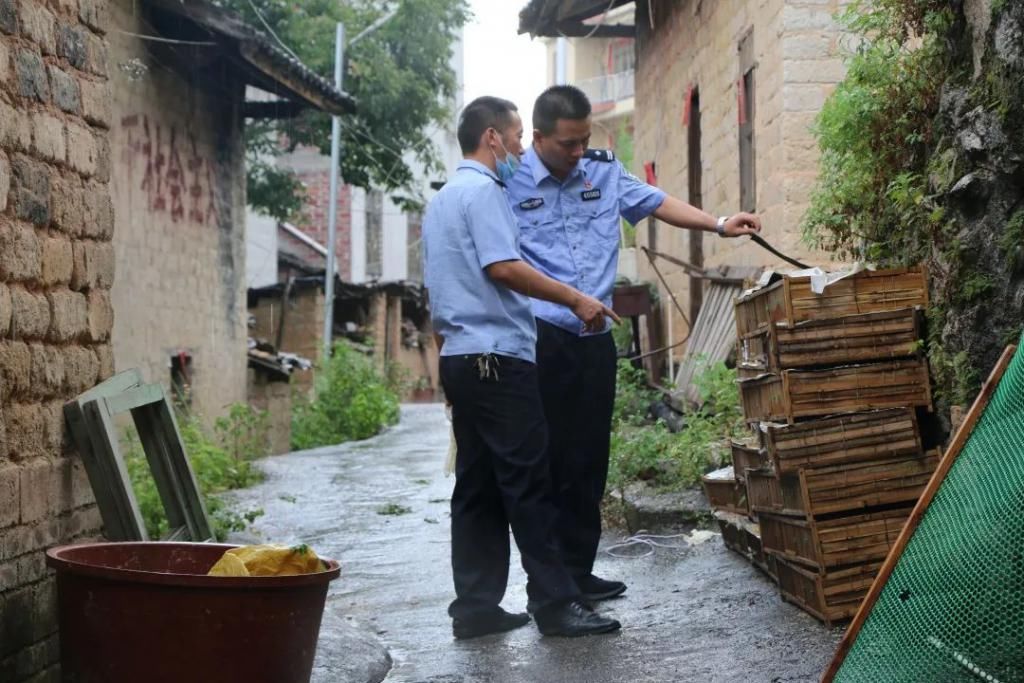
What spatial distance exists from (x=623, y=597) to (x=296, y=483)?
5.75 m

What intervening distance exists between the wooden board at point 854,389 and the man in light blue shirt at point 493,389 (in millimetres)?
724

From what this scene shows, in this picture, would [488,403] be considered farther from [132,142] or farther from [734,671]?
[132,142]

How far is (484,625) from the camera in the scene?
4.80 metres

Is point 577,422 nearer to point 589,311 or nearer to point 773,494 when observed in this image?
point 589,311

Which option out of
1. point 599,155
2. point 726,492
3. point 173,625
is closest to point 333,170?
point 726,492

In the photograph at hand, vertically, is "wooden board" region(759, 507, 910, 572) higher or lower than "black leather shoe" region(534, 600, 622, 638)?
higher

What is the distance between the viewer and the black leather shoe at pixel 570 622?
463cm

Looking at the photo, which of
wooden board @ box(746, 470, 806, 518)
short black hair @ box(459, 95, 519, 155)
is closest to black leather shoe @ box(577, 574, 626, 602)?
wooden board @ box(746, 470, 806, 518)

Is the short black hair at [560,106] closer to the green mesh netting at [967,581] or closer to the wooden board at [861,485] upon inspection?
the wooden board at [861,485]

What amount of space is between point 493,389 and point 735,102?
5841 mm

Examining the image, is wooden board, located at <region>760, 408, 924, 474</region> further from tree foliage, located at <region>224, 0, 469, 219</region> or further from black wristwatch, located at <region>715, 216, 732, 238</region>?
tree foliage, located at <region>224, 0, 469, 219</region>

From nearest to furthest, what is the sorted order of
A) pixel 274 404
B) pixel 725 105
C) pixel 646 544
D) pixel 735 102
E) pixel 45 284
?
pixel 45 284
pixel 646 544
pixel 735 102
pixel 725 105
pixel 274 404

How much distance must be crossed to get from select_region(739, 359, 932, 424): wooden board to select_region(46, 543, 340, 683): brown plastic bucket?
6.17 ft

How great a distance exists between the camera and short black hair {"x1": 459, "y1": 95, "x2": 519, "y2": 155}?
488 centimetres
